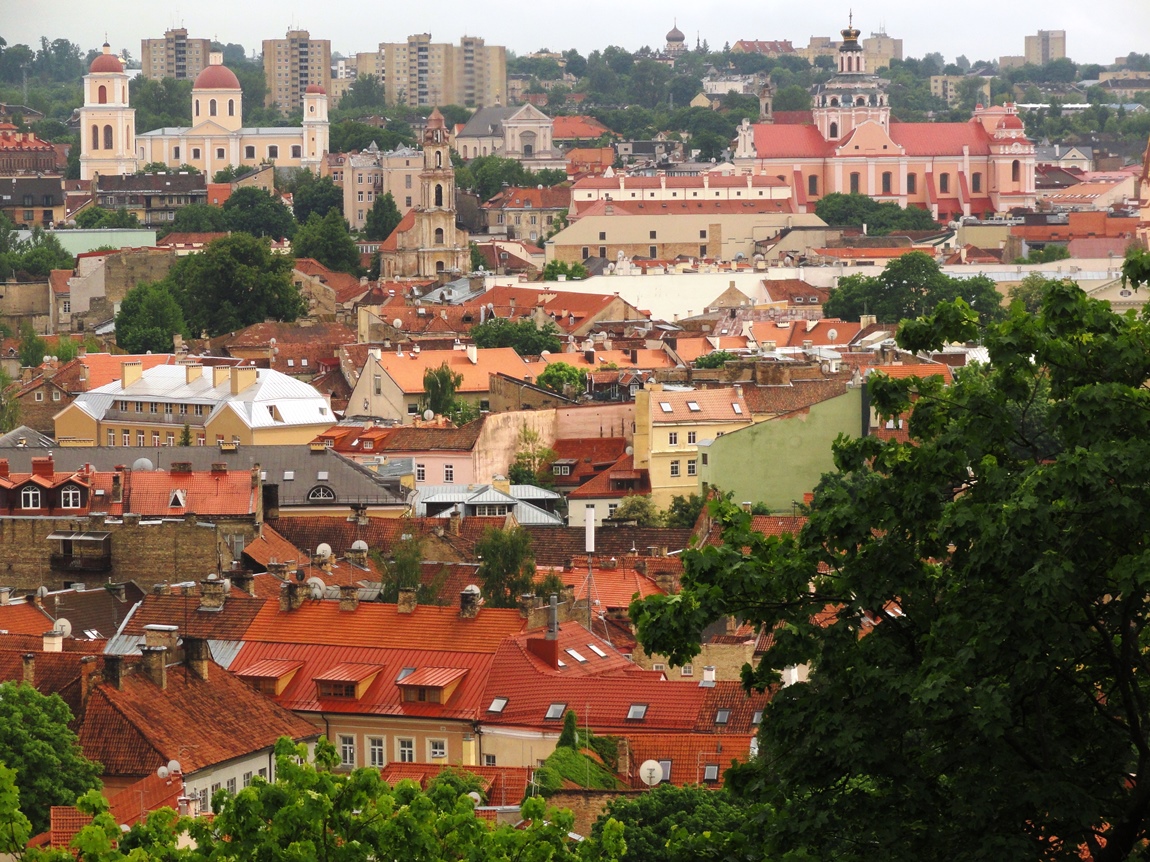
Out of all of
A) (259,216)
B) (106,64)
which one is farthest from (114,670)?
(106,64)

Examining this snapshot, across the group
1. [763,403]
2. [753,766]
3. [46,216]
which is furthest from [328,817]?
[46,216]

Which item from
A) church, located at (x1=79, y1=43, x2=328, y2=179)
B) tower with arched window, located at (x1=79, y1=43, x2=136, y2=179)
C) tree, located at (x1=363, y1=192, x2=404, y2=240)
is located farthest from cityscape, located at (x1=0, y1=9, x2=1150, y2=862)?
church, located at (x1=79, y1=43, x2=328, y2=179)

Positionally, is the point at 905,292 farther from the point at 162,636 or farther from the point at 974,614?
the point at 974,614

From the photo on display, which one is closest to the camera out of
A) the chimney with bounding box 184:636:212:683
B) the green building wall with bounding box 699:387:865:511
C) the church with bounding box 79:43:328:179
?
the chimney with bounding box 184:636:212:683

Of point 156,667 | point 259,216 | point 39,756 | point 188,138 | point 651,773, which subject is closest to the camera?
point 39,756

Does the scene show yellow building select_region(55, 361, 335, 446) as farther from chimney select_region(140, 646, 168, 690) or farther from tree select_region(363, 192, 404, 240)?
tree select_region(363, 192, 404, 240)

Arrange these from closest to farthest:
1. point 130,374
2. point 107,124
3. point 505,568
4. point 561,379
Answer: point 505,568
point 130,374
point 561,379
point 107,124

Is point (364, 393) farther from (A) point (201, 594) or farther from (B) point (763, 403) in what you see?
(A) point (201, 594)
